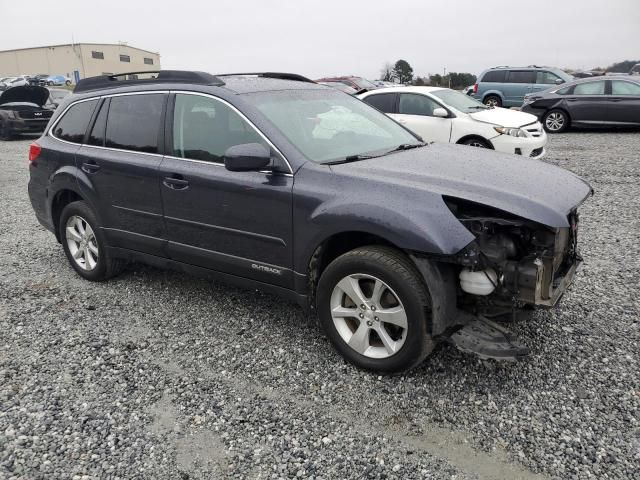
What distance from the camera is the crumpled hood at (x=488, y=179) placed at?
9.54 ft

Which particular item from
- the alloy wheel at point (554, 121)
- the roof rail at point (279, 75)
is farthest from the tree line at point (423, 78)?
the roof rail at point (279, 75)

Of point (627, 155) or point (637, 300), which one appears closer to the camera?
point (637, 300)

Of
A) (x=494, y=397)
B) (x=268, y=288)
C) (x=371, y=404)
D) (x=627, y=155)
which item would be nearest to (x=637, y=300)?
(x=494, y=397)

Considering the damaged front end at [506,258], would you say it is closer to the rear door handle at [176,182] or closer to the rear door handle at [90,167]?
the rear door handle at [176,182]

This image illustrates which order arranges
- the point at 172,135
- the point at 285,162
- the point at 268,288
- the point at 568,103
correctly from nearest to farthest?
the point at 285,162 < the point at 268,288 < the point at 172,135 < the point at 568,103

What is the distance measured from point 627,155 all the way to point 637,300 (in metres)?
7.86

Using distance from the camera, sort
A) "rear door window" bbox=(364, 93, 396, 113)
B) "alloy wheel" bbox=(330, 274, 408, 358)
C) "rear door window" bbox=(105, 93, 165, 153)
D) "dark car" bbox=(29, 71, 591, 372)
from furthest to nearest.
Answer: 1. "rear door window" bbox=(364, 93, 396, 113)
2. "rear door window" bbox=(105, 93, 165, 153)
3. "alloy wheel" bbox=(330, 274, 408, 358)
4. "dark car" bbox=(29, 71, 591, 372)

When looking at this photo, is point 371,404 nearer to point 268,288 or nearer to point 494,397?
point 494,397

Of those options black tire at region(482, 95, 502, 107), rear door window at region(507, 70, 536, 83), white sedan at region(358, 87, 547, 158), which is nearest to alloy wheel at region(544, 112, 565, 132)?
black tire at region(482, 95, 502, 107)

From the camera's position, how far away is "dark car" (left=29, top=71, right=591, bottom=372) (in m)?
2.98

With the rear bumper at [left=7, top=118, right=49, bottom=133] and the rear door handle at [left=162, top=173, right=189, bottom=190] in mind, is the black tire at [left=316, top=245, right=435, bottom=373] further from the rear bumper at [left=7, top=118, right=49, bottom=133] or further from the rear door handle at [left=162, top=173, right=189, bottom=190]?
the rear bumper at [left=7, top=118, right=49, bottom=133]

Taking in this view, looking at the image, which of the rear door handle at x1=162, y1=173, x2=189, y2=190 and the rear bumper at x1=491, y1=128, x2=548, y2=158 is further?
the rear bumper at x1=491, y1=128, x2=548, y2=158

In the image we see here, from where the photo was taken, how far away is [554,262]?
304cm

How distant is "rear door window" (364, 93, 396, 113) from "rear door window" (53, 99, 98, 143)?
21.0 feet
